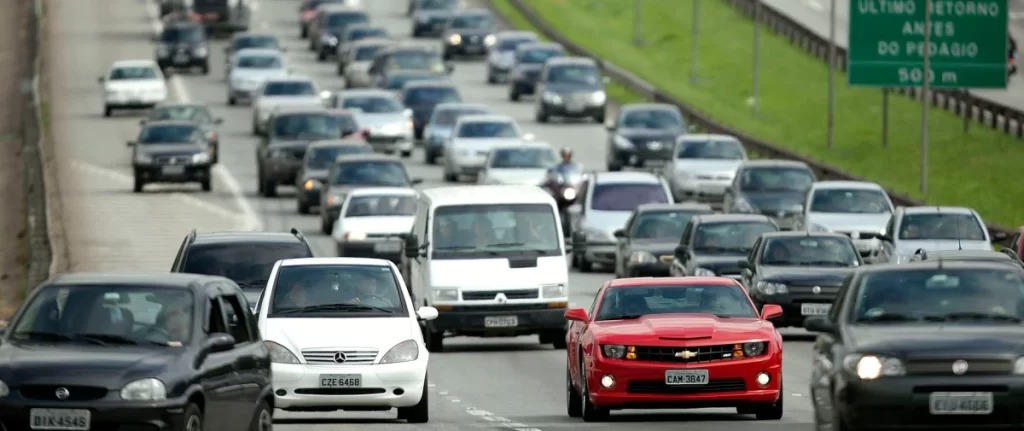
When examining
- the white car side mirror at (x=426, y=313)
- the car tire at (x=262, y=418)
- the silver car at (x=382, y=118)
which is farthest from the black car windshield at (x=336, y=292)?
the silver car at (x=382, y=118)

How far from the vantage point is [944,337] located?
51.7 ft

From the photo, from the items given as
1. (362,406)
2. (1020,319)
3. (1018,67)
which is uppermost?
(1020,319)

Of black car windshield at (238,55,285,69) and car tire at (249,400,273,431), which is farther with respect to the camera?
black car windshield at (238,55,285,69)

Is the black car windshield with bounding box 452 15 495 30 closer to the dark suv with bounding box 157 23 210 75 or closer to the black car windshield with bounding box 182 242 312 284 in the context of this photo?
the dark suv with bounding box 157 23 210 75

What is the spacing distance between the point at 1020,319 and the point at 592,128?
5201cm

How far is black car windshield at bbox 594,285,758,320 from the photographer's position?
21.1 meters

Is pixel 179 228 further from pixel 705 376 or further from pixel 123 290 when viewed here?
pixel 123 290

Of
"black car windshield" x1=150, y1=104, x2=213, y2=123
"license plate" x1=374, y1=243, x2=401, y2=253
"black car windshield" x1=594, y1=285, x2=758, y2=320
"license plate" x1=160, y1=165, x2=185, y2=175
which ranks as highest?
"black car windshield" x1=594, y1=285, x2=758, y2=320

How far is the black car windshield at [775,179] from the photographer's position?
4378 cm

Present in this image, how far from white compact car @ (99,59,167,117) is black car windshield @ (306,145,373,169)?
2129 centimetres

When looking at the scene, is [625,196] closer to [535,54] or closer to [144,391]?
[144,391]

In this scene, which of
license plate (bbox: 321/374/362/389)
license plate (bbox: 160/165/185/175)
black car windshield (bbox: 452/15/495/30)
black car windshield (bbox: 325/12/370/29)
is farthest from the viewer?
black car windshield (bbox: 325/12/370/29)

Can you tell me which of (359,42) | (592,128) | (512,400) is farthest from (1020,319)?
(359,42)

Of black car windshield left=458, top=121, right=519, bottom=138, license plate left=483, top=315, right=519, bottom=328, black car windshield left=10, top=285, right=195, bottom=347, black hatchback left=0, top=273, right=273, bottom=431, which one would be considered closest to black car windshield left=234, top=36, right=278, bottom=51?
black car windshield left=458, top=121, right=519, bottom=138
